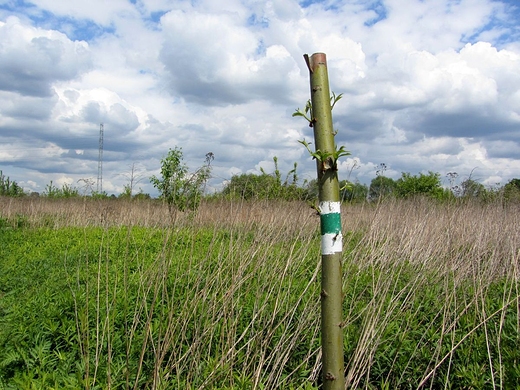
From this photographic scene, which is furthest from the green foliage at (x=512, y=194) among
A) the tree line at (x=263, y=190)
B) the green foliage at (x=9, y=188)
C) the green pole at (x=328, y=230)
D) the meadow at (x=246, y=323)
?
the green foliage at (x=9, y=188)

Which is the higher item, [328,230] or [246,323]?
[328,230]

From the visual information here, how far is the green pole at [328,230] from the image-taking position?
142 centimetres

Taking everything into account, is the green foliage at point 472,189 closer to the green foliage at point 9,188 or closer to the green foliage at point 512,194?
the green foliage at point 512,194

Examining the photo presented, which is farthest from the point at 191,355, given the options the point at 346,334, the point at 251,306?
the point at 346,334

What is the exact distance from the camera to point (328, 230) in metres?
1.42

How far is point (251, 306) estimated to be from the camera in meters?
3.48

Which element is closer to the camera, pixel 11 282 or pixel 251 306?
pixel 251 306

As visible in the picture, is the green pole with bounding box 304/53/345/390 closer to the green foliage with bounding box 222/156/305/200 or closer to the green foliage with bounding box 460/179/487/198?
the green foliage with bounding box 222/156/305/200

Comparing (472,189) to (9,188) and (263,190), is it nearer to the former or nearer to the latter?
(263,190)

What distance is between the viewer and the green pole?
1419 millimetres

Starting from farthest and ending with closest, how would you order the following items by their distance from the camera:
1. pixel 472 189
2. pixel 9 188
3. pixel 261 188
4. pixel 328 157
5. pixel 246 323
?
pixel 9 188 → pixel 472 189 → pixel 261 188 → pixel 246 323 → pixel 328 157

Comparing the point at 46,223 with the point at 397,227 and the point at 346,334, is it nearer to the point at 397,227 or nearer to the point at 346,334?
the point at 397,227

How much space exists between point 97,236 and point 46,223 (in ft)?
14.5

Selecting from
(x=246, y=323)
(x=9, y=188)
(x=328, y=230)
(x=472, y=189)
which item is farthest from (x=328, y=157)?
(x=9, y=188)
